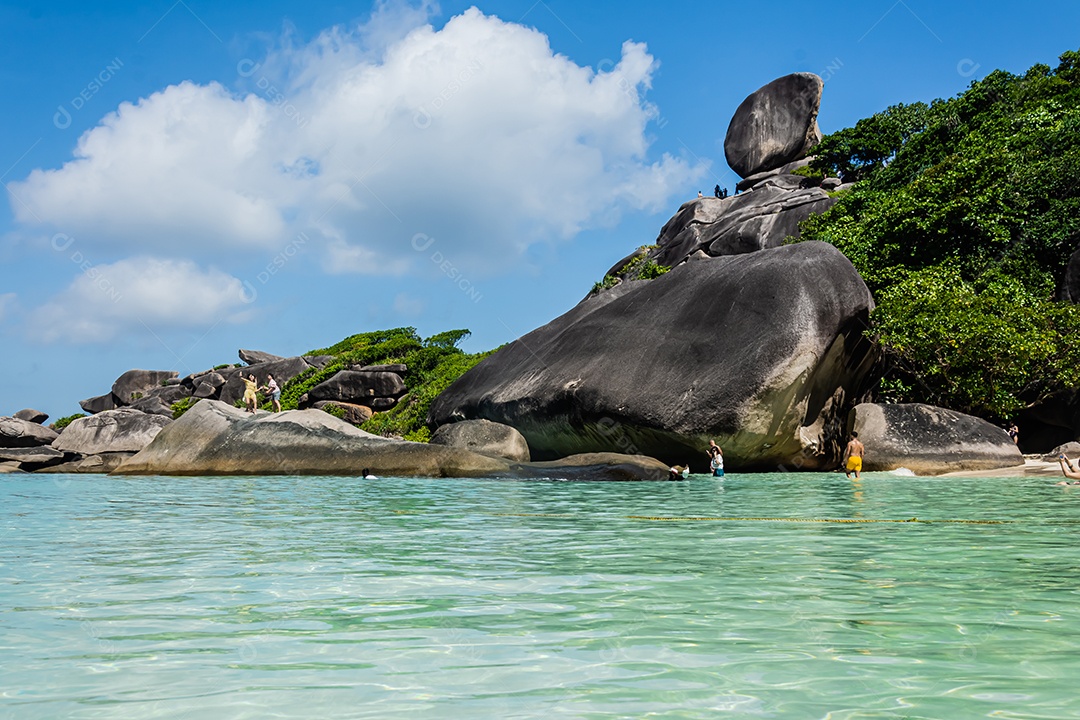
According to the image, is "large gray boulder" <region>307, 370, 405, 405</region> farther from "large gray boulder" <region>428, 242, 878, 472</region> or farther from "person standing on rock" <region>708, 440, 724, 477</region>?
"person standing on rock" <region>708, 440, 724, 477</region>

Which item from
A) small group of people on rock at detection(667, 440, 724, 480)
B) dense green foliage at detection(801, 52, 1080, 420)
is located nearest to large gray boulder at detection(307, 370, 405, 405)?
dense green foliage at detection(801, 52, 1080, 420)

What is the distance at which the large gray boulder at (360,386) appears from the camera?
37.2m

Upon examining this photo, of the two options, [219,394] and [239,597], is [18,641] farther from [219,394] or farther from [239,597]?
[219,394]

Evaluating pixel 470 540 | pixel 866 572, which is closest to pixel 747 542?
pixel 866 572

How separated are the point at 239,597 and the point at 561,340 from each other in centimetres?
1701

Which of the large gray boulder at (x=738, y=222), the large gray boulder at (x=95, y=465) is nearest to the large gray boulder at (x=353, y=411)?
the large gray boulder at (x=95, y=465)

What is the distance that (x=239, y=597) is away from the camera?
14.9 feet

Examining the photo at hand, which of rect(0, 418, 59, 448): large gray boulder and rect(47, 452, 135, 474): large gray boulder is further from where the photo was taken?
rect(0, 418, 59, 448): large gray boulder

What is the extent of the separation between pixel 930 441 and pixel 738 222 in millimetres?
23636

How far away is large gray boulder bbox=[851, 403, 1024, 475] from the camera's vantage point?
16.7 meters

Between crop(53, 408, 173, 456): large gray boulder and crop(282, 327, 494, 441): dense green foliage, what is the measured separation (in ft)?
24.6

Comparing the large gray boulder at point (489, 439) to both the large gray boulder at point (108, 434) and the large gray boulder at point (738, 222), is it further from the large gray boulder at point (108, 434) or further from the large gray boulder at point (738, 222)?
the large gray boulder at point (738, 222)

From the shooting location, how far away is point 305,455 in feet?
54.6

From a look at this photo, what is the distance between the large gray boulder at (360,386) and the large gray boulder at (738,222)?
46.3 ft
